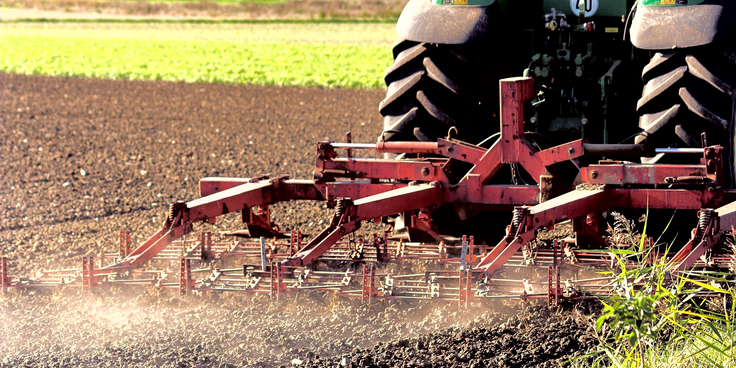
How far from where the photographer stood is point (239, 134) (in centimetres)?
1145

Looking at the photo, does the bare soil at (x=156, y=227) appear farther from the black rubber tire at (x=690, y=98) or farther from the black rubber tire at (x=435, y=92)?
the black rubber tire at (x=690, y=98)

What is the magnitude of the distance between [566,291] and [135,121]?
937 cm

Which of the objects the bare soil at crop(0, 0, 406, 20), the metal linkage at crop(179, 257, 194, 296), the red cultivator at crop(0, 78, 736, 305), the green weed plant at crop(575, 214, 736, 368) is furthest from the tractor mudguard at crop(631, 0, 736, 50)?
the bare soil at crop(0, 0, 406, 20)

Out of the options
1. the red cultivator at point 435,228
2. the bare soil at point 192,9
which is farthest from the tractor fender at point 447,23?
the bare soil at point 192,9

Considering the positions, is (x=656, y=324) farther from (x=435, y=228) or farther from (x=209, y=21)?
(x=209, y=21)

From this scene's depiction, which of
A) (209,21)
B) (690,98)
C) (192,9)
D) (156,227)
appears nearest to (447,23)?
(690,98)

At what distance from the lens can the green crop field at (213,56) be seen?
59.0ft

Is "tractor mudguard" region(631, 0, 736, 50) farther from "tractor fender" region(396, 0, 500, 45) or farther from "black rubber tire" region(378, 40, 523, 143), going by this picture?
"black rubber tire" region(378, 40, 523, 143)

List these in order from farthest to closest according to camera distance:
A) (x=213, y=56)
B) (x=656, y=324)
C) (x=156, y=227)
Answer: (x=213, y=56) → (x=156, y=227) → (x=656, y=324)

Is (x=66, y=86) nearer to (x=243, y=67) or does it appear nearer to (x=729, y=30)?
(x=243, y=67)

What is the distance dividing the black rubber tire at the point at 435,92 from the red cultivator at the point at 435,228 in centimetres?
21

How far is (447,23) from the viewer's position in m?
5.05

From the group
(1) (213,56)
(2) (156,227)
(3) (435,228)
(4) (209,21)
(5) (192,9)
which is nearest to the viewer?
(3) (435,228)

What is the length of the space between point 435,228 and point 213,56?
701 inches
